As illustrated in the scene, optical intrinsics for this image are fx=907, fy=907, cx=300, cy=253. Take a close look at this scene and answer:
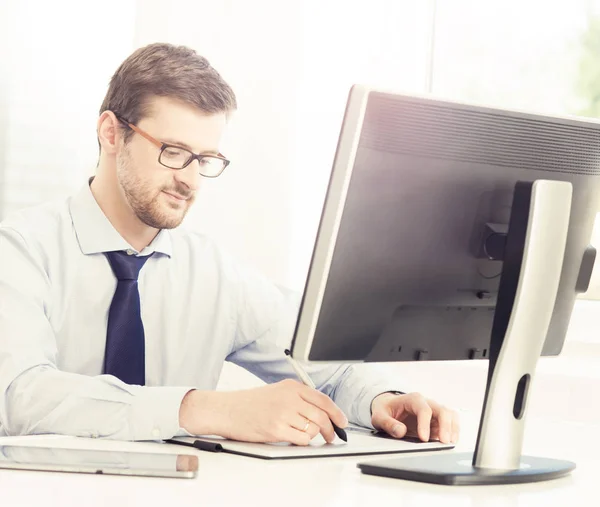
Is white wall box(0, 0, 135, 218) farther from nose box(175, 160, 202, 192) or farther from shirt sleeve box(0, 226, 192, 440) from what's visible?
shirt sleeve box(0, 226, 192, 440)

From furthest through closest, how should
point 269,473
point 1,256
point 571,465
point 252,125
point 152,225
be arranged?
point 252,125 → point 152,225 → point 1,256 → point 571,465 → point 269,473

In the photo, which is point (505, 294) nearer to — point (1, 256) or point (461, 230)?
point (461, 230)

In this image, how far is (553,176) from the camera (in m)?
1.21

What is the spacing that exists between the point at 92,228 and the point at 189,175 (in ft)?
0.77

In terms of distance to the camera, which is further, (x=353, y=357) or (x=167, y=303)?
(x=167, y=303)

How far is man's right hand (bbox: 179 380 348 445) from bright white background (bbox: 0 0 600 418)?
123cm

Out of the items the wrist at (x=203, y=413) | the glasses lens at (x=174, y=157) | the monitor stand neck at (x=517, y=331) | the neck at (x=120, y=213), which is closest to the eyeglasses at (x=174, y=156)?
the glasses lens at (x=174, y=157)

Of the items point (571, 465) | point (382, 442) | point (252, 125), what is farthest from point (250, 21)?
point (571, 465)

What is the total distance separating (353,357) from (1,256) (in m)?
0.88

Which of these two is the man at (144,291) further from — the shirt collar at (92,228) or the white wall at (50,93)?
the white wall at (50,93)

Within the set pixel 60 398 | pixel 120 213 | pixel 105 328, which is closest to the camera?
pixel 60 398

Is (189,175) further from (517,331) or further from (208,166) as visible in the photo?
(517,331)

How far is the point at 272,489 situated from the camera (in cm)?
103

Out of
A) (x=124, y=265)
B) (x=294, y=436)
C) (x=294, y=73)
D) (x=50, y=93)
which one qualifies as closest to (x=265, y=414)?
(x=294, y=436)
